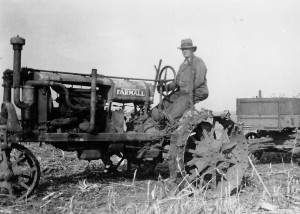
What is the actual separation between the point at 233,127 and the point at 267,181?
4.14 ft

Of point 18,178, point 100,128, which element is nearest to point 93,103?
point 100,128

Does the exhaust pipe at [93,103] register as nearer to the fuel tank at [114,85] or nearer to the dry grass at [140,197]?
the fuel tank at [114,85]

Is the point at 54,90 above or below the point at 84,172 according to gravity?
above

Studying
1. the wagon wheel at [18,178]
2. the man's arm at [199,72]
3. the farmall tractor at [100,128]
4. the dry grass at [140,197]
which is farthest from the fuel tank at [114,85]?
the dry grass at [140,197]

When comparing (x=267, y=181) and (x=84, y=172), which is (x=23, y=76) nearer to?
(x=84, y=172)

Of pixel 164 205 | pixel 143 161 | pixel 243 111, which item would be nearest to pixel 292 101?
pixel 243 111

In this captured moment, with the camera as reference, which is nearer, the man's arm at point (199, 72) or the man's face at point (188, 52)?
the man's arm at point (199, 72)

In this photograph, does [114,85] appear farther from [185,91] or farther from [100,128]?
[185,91]

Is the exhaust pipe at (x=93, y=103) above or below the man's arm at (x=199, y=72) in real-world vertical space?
below

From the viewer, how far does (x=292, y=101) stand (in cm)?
976

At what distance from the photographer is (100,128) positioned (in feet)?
20.9

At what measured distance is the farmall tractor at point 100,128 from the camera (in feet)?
18.1

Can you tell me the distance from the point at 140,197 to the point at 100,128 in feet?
4.38

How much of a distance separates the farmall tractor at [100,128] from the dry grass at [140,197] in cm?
30
